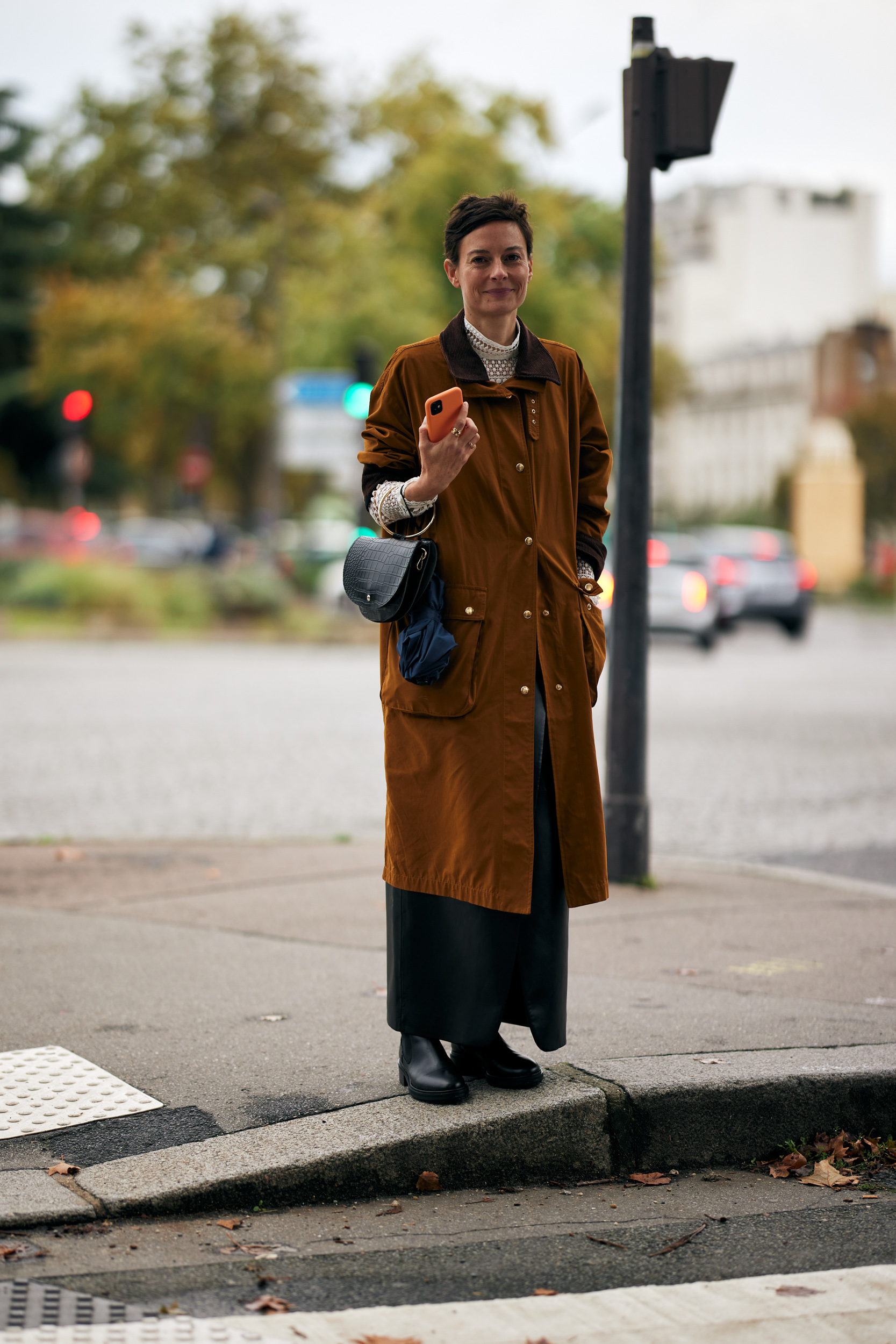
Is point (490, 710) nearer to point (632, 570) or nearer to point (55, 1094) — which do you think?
point (55, 1094)

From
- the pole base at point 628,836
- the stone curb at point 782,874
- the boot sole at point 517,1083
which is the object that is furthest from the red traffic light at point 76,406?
the boot sole at point 517,1083

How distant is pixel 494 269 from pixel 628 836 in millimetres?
3431

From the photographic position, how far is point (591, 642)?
3754 millimetres

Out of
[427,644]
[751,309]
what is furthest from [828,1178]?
[751,309]

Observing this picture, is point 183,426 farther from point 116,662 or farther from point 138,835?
point 138,835

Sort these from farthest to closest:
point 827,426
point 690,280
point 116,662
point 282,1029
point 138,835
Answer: point 690,280, point 827,426, point 116,662, point 138,835, point 282,1029

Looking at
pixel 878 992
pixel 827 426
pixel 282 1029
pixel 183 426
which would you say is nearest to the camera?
pixel 282 1029

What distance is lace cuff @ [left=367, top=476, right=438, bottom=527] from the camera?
3.55 meters

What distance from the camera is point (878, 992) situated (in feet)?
16.3

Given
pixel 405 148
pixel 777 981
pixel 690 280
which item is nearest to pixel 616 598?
pixel 777 981

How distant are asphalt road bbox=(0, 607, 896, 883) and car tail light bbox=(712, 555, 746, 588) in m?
6.13

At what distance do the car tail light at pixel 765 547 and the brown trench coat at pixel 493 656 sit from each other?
83.6 ft

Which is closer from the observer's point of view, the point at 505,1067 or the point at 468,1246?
the point at 468,1246

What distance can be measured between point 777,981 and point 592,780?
1697 mm
